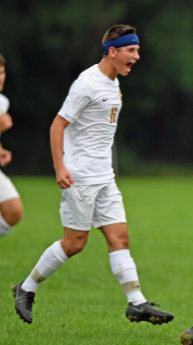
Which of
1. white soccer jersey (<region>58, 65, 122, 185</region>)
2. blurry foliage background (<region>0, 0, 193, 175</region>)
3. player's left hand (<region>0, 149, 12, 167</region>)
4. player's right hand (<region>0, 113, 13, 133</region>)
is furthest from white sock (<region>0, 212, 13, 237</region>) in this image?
blurry foliage background (<region>0, 0, 193, 175</region>)

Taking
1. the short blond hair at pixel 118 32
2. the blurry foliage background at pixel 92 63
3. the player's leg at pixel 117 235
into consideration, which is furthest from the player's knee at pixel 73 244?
the blurry foliage background at pixel 92 63

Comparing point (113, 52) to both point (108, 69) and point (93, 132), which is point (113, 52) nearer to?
point (108, 69)

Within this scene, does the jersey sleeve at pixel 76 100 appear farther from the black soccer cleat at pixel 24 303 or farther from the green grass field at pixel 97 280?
the green grass field at pixel 97 280

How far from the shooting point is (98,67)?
18.6ft

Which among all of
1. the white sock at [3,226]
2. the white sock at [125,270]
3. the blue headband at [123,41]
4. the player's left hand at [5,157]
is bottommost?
the white sock at [125,270]

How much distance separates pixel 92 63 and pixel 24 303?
112 ft

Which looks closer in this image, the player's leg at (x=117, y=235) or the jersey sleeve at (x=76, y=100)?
the jersey sleeve at (x=76, y=100)

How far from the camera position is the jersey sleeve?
5.45m

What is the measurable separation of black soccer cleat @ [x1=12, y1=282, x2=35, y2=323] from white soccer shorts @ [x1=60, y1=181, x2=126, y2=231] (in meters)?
0.67

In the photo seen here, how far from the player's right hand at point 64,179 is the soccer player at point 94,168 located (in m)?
0.19

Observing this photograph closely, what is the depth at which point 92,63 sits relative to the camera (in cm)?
3903

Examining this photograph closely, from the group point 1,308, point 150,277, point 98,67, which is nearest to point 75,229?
point 98,67

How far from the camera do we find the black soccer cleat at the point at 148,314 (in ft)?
17.5

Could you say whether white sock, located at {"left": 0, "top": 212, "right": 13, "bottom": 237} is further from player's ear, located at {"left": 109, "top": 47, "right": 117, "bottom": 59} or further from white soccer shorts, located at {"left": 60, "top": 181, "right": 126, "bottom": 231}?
player's ear, located at {"left": 109, "top": 47, "right": 117, "bottom": 59}
